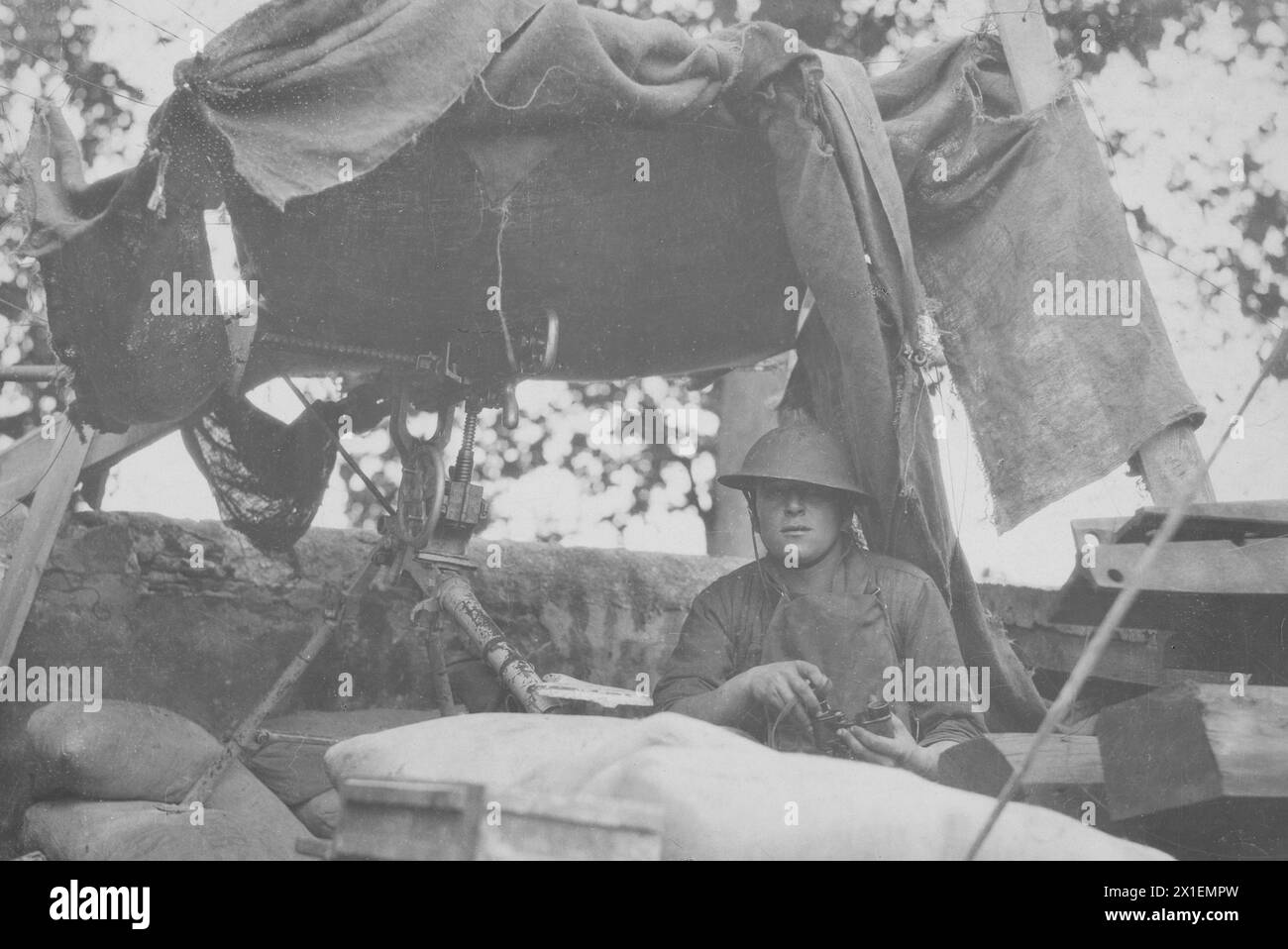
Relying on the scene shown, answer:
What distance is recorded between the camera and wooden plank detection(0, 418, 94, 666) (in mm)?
4062

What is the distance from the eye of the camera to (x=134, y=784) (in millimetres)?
3670

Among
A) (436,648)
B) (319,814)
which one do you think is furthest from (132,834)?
(436,648)

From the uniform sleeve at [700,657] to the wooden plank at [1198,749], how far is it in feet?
3.96

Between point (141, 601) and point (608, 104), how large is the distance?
2679 mm

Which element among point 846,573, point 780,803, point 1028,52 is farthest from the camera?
point 846,573

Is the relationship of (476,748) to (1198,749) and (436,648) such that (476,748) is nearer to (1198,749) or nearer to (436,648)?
(1198,749)

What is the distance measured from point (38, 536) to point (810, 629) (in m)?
2.62

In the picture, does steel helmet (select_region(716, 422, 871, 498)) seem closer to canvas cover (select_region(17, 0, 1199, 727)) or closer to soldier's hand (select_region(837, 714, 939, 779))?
canvas cover (select_region(17, 0, 1199, 727))

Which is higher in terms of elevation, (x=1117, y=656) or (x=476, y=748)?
(x=1117, y=656)

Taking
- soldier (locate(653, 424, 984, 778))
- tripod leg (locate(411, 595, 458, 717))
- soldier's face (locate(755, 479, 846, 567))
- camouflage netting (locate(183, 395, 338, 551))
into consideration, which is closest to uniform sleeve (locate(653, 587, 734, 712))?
soldier (locate(653, 424, 984, 778))

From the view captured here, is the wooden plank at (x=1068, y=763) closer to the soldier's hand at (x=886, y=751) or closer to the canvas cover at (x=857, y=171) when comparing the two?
the soldier's hand at (x=886, y=751)

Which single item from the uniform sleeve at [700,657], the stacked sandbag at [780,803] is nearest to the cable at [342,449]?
the uniform sleeve at [700,657]

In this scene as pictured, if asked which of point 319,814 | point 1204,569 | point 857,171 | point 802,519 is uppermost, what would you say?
point 857,171

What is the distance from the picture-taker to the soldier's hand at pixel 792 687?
3.18m
